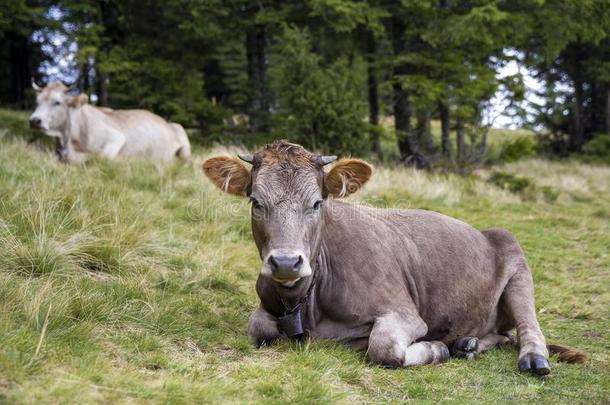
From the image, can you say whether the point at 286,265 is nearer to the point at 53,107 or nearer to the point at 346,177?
the point at 346,177

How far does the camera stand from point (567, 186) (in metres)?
17.0

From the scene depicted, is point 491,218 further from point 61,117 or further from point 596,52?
point 596,52

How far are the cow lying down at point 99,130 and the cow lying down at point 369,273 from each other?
7720 mm

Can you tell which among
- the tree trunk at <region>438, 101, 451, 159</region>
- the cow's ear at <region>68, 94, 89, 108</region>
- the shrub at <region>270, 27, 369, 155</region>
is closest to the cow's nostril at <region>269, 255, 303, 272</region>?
the shrub at <region>270, 27, 369, 155</region>

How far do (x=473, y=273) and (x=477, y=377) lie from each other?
142 centimetres

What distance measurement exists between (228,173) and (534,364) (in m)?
2.80

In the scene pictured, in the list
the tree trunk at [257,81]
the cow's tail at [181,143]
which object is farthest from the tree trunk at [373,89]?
the cow's tail at [181,143]

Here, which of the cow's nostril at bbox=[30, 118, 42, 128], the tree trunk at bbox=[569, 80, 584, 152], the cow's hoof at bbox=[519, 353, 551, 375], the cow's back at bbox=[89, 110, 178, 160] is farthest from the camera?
the tree trunk at bbox=[569, 80, 584, 152]

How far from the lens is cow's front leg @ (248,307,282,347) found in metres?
5.33

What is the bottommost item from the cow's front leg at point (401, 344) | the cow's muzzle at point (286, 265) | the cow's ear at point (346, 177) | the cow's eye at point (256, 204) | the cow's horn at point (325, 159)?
the cow's front leg at point (401, 344)

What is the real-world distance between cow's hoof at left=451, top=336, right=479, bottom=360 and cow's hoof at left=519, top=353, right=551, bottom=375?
1.50 ft

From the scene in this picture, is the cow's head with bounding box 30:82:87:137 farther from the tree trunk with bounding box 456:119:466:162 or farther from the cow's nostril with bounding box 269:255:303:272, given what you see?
the cow's nostril with bounding box 269:255:303:272

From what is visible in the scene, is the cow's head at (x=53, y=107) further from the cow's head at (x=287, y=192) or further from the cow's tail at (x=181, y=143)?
the cow's head at (x=287, y=192)

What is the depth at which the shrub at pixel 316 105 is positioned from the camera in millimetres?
13828
